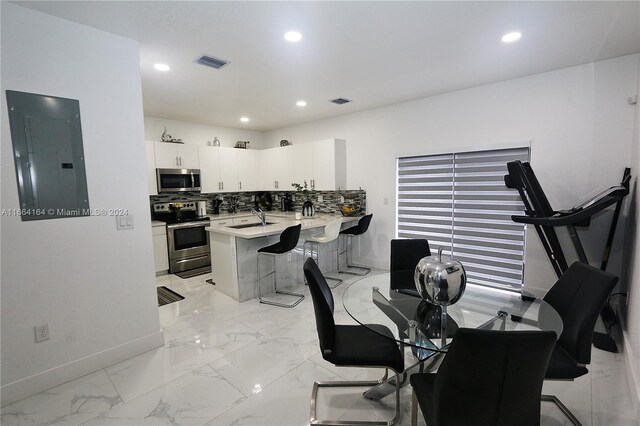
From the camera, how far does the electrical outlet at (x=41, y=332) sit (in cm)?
212

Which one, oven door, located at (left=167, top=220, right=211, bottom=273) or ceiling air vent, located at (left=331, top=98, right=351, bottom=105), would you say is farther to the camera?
oven door, located at (left=167, top=220, right=211, bottom=273)

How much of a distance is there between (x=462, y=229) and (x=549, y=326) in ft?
8.35

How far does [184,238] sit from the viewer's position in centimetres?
497

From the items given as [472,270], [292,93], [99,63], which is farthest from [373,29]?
[472,270]

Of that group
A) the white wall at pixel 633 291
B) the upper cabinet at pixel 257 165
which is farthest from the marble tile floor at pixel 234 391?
the upper cabinet at pixel 257 165

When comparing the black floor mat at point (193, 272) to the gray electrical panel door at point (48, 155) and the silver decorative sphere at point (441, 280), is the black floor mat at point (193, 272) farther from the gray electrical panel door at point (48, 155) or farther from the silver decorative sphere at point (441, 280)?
the silver decorative sphere at point (441, 280)

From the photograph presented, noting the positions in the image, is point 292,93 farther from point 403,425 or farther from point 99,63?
point 403,425

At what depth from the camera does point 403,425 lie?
1.80 meters

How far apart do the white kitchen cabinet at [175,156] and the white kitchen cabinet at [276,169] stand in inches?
53.8

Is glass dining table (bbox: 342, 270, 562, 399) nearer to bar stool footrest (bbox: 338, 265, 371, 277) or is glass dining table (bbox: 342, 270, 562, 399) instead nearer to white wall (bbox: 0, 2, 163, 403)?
white wall (bbox: 0, 2, 163, 403)

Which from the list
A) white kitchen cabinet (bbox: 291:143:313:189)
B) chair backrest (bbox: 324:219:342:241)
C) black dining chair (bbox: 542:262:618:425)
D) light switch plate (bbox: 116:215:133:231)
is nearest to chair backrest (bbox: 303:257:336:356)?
black dining chair (bbox: 542:262:618:425)

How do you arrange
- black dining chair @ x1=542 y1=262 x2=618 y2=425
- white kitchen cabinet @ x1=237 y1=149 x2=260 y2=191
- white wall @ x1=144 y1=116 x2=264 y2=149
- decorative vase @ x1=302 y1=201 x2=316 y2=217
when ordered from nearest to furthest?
black dining chair @ x1=542 y1=262 x2=618 y2=425, white wall @ x1=144 y1=116 x2=264 y2=149, decorative vase @ x1=302 y1=201 x2=316 y2=217, white kitchen cabinet @ x1=237 y1=149 x2=260 y2=191

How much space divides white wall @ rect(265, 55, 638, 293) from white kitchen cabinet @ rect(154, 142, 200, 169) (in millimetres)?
3132

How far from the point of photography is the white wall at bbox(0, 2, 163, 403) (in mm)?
1998
